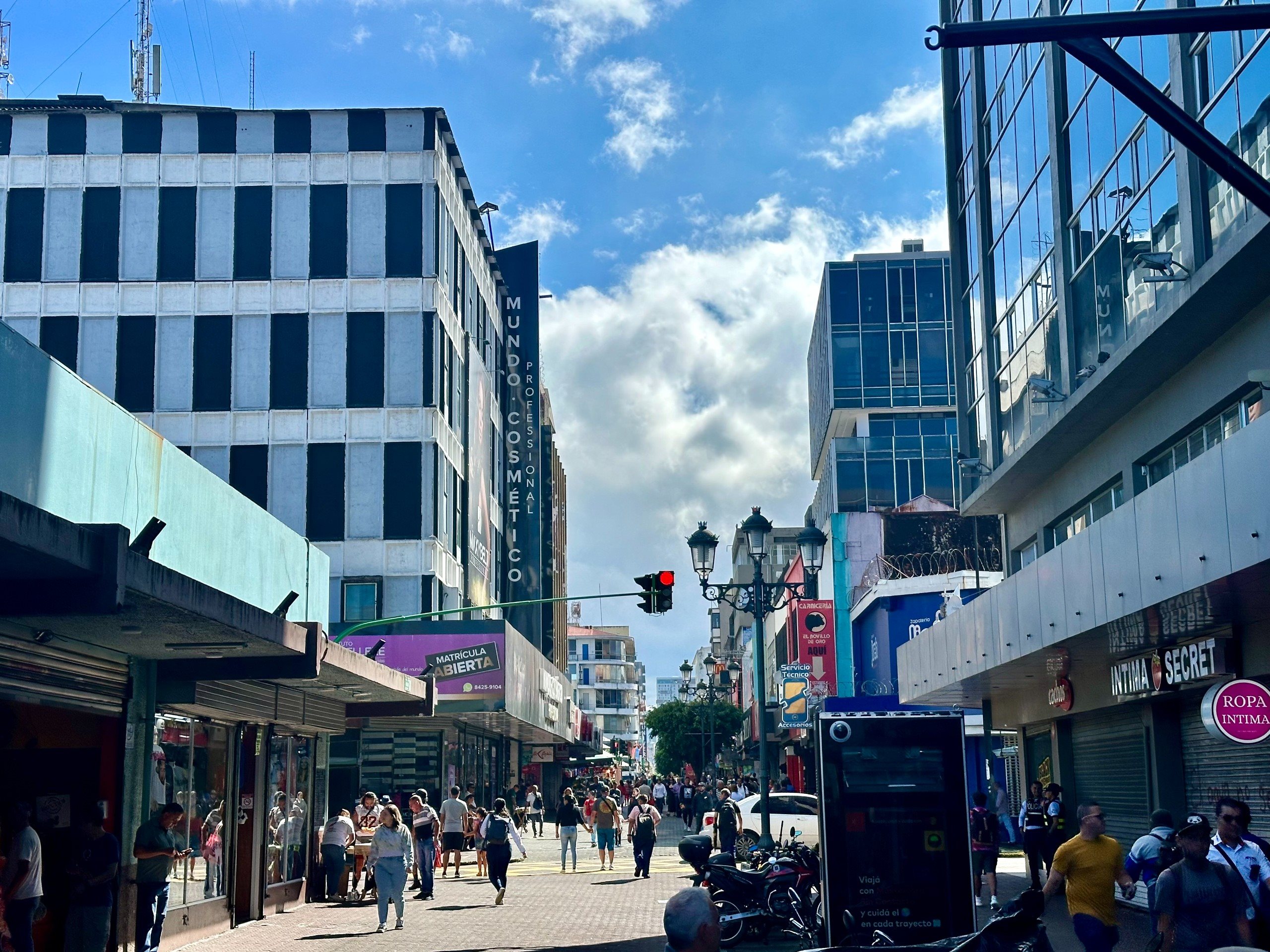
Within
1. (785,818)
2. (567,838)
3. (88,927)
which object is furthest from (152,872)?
(785,818)

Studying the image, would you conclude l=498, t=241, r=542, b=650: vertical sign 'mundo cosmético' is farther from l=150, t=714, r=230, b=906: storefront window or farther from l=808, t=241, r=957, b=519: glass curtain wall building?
l=150, t=714, r=230, b=906: storefront window

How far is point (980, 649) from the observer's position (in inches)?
1059

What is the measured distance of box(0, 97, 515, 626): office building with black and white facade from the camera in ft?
135

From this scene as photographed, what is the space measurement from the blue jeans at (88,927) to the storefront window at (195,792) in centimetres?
273

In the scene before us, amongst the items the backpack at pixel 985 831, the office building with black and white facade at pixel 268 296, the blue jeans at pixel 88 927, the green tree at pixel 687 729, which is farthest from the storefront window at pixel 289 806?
the green tree at pixel 687 729

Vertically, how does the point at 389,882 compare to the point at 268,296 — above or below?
Answer: below

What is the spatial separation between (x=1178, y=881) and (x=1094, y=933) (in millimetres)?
1216

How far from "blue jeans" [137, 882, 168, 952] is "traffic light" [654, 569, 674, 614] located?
13.9 metres

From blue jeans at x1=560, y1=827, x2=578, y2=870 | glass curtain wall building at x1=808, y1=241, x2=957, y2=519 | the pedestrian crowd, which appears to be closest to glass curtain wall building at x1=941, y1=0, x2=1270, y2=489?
the pedestrian crowd

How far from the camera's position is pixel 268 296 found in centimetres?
4150

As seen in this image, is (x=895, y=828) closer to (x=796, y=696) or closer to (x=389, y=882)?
(x=389, y=882)

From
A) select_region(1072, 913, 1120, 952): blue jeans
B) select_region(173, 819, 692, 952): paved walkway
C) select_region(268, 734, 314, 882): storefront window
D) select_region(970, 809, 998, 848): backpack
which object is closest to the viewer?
select_region(1072, 913, 1120, 952): blue jeans

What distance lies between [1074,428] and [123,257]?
89.3ft

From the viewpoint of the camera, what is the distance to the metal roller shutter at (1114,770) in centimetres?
2338
